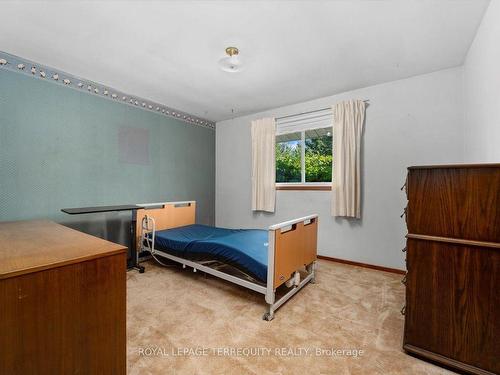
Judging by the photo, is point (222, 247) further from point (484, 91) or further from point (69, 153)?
point (484, 91)

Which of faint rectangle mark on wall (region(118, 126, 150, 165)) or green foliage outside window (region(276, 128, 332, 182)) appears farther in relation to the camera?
green foliage outside window (region(276, 128, 332, 182))

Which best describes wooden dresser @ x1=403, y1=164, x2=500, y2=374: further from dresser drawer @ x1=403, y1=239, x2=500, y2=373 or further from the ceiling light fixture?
the ceiling light fixture

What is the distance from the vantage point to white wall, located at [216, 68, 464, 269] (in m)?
2.51

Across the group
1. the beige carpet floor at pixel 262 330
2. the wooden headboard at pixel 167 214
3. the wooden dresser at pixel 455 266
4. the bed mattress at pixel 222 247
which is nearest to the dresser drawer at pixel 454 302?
the wooden dresser at pixel 455 266

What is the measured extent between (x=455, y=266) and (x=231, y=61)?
7.82 ft

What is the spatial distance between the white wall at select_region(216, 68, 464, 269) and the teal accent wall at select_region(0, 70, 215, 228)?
2104 mm

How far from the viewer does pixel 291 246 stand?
2.05 m

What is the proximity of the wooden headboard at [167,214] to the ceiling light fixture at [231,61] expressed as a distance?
2.02 meters

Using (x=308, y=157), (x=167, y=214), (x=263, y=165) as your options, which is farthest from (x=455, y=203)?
(x=167, y=214)

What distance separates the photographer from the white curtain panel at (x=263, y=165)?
375 cm

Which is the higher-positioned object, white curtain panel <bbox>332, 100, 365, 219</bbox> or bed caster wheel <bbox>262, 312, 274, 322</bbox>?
white curtain panel <bbox>332, 100, 365, 219</bbox>

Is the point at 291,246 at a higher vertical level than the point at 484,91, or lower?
lower

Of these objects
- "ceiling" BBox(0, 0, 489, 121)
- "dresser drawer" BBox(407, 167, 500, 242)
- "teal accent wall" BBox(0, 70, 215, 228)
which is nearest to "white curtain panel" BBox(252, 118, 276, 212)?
"ceiling" BBox(0, 0, 489, 121)

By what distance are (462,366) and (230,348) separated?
1.31m
